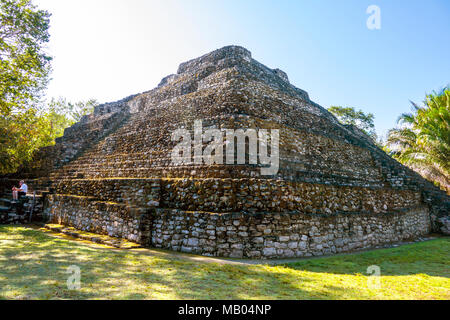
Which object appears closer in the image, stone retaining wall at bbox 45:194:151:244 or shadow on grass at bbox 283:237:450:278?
shadow on grass at bbox 283:237:450:278

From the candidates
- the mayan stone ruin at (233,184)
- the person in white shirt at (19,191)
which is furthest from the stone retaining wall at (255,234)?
the person in white shirt at (19,191)

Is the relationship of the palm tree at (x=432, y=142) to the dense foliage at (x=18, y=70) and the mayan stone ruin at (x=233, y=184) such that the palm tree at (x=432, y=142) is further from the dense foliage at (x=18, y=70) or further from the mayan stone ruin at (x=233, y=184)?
the dense foliage at (x=18, y=70)

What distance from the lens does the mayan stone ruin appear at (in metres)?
6.06

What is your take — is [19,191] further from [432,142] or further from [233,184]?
[432,142]

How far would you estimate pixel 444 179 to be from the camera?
549 inches

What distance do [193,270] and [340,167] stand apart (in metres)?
8.16

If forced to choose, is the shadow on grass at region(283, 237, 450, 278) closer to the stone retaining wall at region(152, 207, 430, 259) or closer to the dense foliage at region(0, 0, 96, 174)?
the stone retaining wall at region(152, 207, 430, 259)

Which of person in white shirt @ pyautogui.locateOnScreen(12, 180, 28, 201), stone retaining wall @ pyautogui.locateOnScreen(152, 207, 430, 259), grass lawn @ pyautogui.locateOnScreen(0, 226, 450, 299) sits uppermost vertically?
person in white shirt @ pyautogui.locateOnScreen(12, 180, 28, 201)

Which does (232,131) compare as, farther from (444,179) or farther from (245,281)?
(444,179)

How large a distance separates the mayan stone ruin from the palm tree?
2.87 meters

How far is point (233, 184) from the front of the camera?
20.3ft

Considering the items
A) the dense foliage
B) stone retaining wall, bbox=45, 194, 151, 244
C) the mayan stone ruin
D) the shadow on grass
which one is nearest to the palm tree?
the mayan stone ruin

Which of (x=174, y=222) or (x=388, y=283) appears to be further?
(x=174, y=222)

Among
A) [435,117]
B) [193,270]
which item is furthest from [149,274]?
[435,117]
